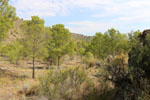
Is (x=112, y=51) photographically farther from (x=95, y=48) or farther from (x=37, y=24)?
(x=37, y=24)

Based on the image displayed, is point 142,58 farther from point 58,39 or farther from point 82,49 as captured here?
point 82,49

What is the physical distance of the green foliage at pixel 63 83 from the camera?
5.87 meters

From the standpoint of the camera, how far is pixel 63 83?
6.37 m

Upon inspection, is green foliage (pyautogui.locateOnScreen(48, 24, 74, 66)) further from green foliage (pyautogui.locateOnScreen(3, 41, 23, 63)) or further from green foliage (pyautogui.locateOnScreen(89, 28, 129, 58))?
green foliage (pyautogui.locateOnScreen(89, 28, 129, 58))

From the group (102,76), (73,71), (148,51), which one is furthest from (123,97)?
(73,71)

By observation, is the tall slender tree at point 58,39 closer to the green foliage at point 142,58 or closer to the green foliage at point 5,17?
the green foliage at point 5,17

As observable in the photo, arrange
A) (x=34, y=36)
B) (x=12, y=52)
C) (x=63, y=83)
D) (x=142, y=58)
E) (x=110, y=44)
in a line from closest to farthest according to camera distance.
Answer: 1. (x=142, y=58)
2. (x=63, y=83)
3. (x=34, y=36)
4. (x=12, y=52)
5. (x=110, y=44)

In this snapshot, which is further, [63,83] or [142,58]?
[63,83]

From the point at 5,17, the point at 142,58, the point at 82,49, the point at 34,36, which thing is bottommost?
the point at 142,58

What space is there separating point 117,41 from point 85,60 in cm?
1463

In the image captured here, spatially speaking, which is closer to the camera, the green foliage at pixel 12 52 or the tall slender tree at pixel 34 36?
the green foliage at pixel 12 52

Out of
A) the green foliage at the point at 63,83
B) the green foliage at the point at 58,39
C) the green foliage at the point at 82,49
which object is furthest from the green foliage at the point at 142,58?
the green foliage at the point at 82,49

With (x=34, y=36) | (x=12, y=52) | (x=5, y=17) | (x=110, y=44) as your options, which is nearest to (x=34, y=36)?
(x=34, y=36)

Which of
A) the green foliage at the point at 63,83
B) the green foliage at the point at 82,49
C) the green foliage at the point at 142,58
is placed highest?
the green foliage at the point at 82,49
